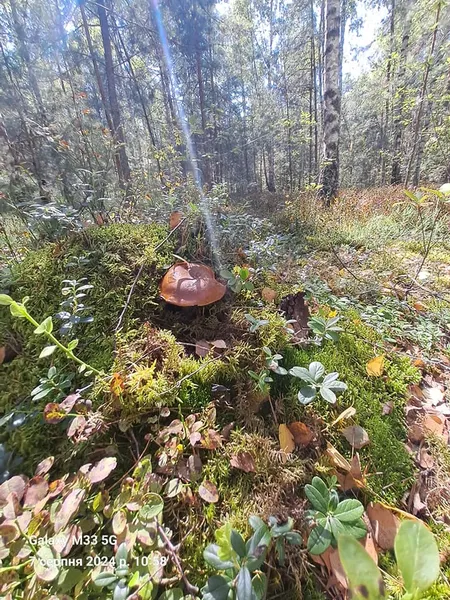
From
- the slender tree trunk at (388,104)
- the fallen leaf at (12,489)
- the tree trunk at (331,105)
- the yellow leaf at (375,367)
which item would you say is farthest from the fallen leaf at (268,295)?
the slender tree trunk at (388,104)

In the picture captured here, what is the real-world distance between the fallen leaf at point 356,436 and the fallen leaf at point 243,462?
421 mm

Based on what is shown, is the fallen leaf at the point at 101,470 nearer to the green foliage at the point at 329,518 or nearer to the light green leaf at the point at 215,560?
the light green leaf at the point at 215,560

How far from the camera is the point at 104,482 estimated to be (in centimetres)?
93

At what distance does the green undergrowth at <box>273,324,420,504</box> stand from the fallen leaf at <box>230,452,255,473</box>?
24cm

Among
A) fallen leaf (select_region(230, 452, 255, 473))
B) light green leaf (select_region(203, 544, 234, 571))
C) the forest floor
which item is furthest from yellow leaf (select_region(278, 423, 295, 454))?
light green leaf (select_region(203, 544, 234, 571))

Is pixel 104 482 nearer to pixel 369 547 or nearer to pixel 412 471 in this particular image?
pixel 369 547

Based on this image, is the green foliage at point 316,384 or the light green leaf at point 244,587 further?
the green foliage at point 316,384

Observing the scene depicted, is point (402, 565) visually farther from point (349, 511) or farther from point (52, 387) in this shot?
point (52, 387)

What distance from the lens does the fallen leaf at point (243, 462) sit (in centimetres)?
95

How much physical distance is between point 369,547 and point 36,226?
2847 millimetres

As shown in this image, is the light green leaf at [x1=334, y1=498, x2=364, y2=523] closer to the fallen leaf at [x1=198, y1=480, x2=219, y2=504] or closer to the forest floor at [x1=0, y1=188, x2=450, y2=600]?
the forest floor at [x1=0, y1=188, x2=450, y2=600]

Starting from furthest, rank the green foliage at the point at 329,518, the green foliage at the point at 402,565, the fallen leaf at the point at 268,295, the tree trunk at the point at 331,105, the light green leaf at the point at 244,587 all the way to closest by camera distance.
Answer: the tree trunk at the point at 331,105, the fallen leaf at the point at 268,295, the green foliage at the point at 329,518, the light green leaf at the point at 244,587, the green foliage at the point at 402,565

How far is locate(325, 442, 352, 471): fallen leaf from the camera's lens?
0.97 metres

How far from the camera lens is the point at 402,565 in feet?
1.42
